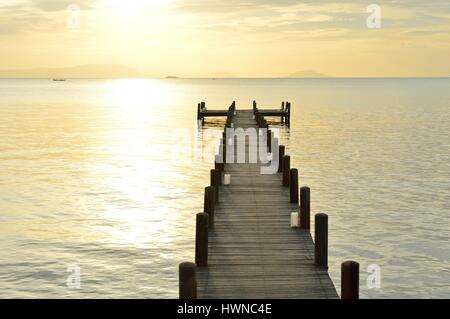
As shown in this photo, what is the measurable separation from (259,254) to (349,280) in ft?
11.2

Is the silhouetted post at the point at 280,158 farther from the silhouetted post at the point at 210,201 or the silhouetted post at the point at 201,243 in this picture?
the silhouetted post at the point at 201,243

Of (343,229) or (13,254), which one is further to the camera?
(343,229)

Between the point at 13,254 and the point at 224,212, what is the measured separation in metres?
7.86

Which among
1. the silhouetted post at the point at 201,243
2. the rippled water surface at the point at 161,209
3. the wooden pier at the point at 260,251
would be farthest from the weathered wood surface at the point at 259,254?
the rippled water surface at the point at 161,209

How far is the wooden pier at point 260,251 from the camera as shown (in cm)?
1161

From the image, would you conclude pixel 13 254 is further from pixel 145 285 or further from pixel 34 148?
pixel 34 148

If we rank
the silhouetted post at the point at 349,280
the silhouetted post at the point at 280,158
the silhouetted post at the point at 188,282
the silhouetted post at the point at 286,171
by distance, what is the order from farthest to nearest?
the silhouetted post at the point at 280,158 → the silhouetted post at the point at 286,171 → the silhouetted post at the point at 349,280 → the silhouetted post at the point at 188,282

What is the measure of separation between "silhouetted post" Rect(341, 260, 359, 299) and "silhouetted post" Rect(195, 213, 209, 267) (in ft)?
11.3

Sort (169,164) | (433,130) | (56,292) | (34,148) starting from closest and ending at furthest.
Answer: (56,292), (169,164), (34,148), (433,130)

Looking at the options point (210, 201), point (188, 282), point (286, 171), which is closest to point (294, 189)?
point (286, 171)

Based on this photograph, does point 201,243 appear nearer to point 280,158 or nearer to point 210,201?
point 210,201
